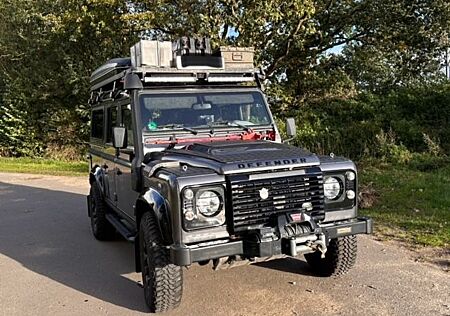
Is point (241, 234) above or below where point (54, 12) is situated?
below

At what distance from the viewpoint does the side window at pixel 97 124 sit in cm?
708

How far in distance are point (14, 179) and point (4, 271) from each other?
9681mm

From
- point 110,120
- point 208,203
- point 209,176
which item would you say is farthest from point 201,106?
point 208,203

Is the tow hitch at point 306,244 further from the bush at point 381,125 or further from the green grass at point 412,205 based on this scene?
the bush at point 381,125

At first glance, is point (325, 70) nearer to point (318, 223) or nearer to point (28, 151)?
point (28, 151)

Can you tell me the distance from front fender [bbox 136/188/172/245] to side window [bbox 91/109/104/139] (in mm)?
2856

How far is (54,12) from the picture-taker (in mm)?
19359

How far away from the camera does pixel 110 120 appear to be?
6.38m

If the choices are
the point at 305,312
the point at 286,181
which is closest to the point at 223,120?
the point at 286,181

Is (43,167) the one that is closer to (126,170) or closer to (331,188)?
(126,170)

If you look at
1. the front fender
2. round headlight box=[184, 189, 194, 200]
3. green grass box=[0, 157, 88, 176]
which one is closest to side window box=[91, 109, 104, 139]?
the front fender

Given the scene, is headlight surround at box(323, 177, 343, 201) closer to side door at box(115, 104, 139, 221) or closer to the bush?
side door at box(115, 104, 139, 221)

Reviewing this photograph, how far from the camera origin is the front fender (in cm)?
413

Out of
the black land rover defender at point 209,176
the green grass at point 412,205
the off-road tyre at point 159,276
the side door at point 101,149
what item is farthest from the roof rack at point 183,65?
the green grass at point 412,205
